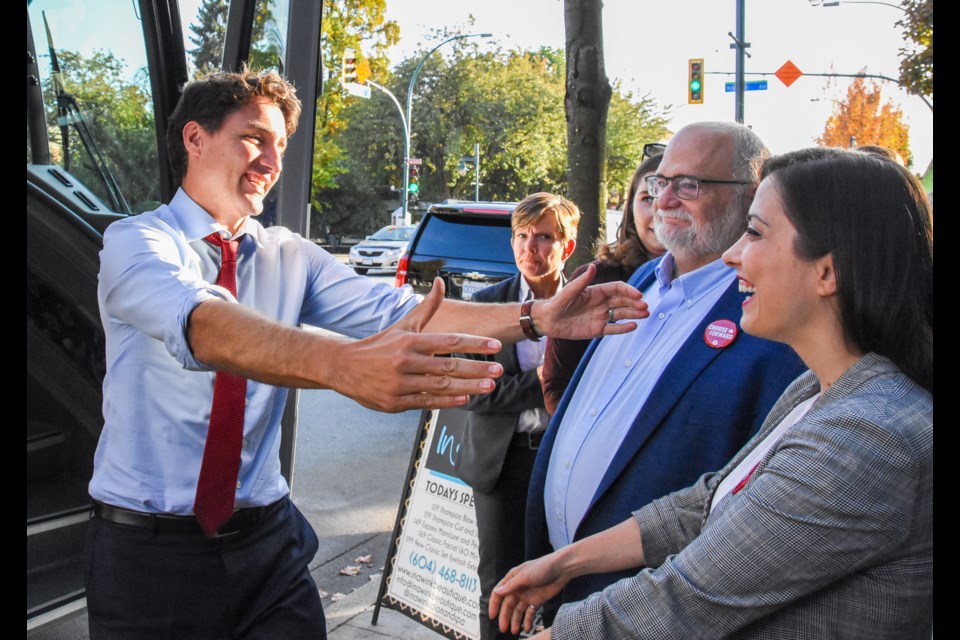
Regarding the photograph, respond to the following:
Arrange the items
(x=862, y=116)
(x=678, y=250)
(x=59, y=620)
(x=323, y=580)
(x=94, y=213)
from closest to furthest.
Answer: (x=678, y=250) < (x=59, y=620) < (x=94, y=213) < (x=323, y=580) < (x=862, y=116)

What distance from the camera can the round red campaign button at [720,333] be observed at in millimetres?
2129

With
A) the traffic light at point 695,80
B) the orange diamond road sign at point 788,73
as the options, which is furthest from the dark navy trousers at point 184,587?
the traffic light at point 695,80

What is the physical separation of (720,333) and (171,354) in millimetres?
1303

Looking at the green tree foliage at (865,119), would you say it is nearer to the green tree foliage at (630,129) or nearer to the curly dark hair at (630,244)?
the green tree foliage at (630,129)

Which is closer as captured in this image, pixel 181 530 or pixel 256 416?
pixel 181 530

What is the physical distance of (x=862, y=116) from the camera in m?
35.5

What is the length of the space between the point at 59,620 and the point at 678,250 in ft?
7.85

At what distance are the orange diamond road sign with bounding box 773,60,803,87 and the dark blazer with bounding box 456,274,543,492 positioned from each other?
19.3 meters

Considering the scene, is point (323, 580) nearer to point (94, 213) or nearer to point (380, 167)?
point (94, 213)

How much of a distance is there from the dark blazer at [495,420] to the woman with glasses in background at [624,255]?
0.20 m

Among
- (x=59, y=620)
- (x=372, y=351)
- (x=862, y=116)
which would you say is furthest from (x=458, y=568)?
(x=862, y=116)

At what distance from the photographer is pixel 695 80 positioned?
21469mm
